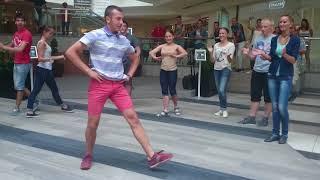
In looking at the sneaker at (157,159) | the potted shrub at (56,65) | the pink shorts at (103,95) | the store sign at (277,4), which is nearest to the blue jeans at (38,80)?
the pink shorts at (103,95)

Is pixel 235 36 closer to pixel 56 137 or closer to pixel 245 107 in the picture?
pixel 245 107

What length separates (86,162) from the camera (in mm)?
5289


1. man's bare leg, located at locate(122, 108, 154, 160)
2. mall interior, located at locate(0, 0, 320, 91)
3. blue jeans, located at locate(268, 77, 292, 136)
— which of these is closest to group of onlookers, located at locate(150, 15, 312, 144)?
blue jeans, located at locate(268, 77, 292, 136)

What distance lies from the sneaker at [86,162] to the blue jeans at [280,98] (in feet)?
9.12

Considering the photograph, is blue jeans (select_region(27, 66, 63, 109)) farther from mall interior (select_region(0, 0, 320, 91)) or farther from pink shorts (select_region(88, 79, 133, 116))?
mall interior (select_region(0, 0, 320, 91))

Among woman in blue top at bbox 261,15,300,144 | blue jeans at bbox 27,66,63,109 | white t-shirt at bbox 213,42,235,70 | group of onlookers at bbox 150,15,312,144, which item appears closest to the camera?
woman in blue top at bbox 261,15,300,144

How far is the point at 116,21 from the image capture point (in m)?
5.04

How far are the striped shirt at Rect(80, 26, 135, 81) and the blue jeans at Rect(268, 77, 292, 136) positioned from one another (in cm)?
247

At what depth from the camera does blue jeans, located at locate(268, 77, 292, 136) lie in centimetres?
647

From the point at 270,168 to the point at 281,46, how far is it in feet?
5.89

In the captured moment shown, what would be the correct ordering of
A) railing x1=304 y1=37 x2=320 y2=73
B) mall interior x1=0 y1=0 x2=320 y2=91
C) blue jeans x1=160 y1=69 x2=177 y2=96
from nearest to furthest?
blue jeans x1=160 y1=69 x2=177 y2=96, railing x1=304 y1=37 x2=320 y2=73, mall interior x1=0 y1=0 x2=320 y2=91

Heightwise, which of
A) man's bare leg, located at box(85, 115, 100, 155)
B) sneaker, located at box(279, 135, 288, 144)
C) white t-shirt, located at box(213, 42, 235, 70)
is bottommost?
sneaker, located at box(279, 135, 288, 144)

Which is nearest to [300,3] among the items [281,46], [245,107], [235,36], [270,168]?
[235,36]

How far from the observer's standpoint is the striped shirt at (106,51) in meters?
5.04
